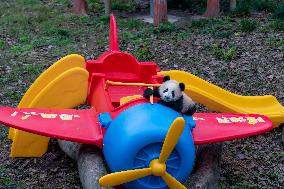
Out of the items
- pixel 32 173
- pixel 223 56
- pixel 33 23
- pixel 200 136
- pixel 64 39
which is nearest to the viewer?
pixel 200 136

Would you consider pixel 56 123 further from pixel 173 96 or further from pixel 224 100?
pixel 224 100

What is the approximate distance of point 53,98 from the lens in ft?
17.4

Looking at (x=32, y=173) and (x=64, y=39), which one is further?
(x=64, y=39)

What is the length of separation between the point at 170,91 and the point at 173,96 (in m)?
0.05

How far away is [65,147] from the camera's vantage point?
5.36 m

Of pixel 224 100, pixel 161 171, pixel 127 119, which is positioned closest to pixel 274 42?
pixel 224 100

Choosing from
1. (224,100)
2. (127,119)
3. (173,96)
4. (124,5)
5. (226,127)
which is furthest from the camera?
(124,5)

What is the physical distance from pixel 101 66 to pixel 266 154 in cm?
202

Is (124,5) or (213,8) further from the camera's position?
(124,5)

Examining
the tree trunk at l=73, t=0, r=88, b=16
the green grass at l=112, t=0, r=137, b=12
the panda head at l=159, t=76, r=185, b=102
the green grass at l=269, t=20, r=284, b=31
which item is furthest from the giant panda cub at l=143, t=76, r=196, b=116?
the green grass at l=112, t=0, r=137, b=12

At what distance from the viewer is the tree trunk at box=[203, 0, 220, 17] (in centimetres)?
992

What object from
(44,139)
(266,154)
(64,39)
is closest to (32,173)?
(44,139)

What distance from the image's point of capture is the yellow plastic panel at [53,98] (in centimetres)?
522

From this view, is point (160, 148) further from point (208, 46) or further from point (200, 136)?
point (208, 46)
